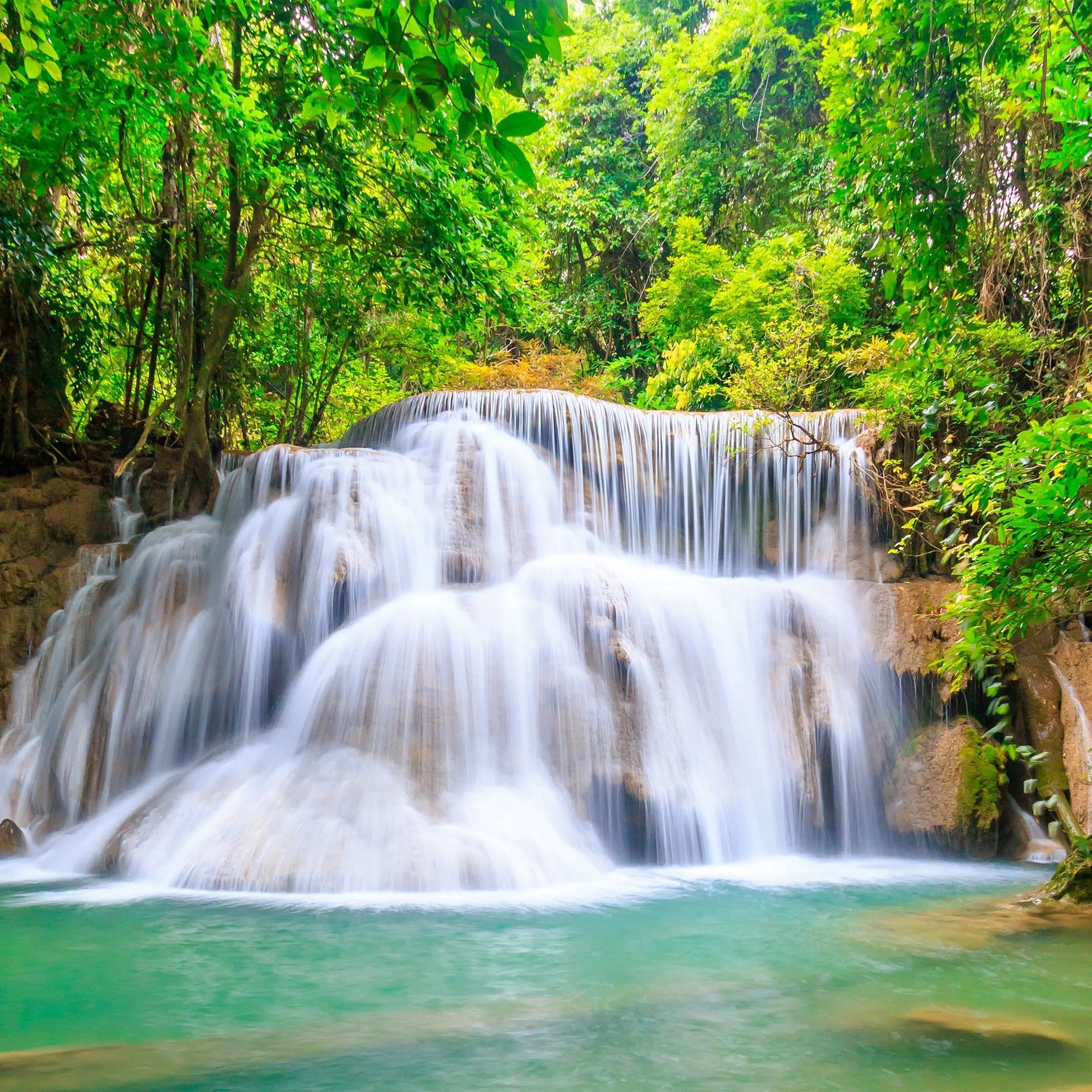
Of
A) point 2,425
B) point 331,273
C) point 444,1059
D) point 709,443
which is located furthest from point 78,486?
point 444,1059

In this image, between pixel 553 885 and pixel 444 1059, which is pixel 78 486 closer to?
pixel 553 885

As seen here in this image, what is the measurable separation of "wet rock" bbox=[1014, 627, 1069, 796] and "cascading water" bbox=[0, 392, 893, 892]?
1223 millimetres

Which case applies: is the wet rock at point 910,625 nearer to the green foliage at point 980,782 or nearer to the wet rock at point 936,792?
the wet rock at point 936,792

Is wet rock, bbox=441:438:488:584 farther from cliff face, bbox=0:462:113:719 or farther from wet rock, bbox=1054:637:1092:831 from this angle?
wet rock, bbox=1054:637:1092:831

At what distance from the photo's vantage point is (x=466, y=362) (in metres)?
18.8

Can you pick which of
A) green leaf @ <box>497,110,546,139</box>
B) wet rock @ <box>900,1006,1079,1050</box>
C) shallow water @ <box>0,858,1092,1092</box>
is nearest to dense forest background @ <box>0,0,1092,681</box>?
green leaf @ <box>497,110,546,139</box>

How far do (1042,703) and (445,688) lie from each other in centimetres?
555

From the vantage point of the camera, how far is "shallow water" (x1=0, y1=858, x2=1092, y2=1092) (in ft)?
11.0

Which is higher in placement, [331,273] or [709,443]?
[331,273]

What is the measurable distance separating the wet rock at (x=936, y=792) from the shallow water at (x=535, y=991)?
1703 mm

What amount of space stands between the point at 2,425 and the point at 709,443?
31.5 ft

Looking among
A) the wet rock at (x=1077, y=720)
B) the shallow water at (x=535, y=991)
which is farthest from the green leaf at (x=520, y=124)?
the wet rock at (x=1077, y=720)

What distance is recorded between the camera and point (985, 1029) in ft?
12.3

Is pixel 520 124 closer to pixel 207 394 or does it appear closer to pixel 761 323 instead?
pixel 207 394
